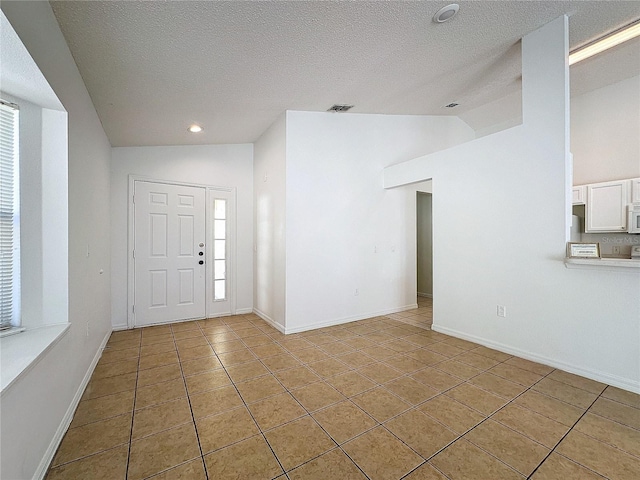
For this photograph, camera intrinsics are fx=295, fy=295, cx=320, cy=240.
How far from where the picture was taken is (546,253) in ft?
9.33

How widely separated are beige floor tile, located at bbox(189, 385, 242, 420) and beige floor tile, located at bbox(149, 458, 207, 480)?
0.46m

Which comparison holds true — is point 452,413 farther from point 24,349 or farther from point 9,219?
point 9,219

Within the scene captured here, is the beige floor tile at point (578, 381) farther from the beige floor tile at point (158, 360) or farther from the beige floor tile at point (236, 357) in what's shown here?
the beige floor tile at point (158, 360)

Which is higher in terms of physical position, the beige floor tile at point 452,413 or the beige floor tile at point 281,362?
the beige floor tile at point 452,413

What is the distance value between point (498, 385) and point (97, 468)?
286 centimetres

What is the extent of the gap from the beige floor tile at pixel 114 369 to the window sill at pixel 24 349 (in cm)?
107

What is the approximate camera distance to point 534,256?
2.93m

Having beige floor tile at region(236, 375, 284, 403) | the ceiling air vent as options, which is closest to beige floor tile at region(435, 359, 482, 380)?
beige floor tile at region(236, 375, 284, 403)

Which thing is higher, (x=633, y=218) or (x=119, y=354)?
(x=633, y=218)

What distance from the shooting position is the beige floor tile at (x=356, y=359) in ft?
9.65

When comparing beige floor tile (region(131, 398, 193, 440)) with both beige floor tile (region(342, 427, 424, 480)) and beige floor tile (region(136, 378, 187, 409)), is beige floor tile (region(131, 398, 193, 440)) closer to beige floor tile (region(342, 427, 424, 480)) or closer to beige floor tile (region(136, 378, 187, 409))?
beige floor tile (region(136, 378, 187, 409))

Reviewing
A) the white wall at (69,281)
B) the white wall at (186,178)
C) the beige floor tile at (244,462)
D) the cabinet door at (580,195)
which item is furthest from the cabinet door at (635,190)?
the white wall at (69,281)

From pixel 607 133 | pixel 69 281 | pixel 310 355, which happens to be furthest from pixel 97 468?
pixel 607 133

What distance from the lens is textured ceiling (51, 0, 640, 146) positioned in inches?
79.4
